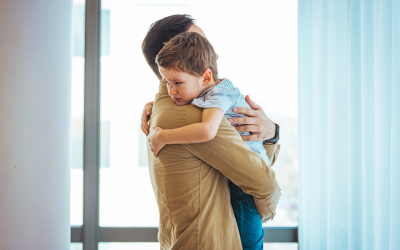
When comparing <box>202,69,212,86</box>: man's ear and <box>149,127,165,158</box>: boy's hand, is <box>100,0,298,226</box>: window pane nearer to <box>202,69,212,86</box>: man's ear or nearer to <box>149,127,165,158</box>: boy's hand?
<box>202,69,212,86</box>: man's ear

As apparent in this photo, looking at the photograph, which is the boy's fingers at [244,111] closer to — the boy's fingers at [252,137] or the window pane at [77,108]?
the boy's fingers at [252,137]

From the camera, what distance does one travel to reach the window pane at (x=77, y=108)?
1.69 meters

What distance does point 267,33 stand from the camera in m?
1.70

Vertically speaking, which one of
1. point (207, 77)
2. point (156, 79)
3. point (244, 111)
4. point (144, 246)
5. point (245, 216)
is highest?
point (156, 79)

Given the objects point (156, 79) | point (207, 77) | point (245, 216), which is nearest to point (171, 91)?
point (207, 77)

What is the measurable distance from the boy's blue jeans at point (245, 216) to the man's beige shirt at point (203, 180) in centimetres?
6

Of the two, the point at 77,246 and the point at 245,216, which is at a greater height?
the point at 245,216

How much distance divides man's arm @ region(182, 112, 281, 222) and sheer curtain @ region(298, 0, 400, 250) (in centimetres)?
74

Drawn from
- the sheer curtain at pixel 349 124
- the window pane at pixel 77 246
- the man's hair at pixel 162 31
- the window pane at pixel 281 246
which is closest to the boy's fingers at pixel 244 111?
the man's hair at pixel 162 31

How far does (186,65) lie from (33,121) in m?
0.86

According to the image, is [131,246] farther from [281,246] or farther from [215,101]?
[215,101]

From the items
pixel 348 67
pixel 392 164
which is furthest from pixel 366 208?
pixel 348 67

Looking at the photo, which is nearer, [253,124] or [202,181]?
[202,181]

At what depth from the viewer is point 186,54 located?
782mm
